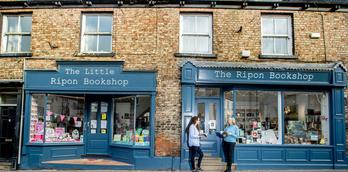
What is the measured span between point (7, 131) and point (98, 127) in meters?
3.34

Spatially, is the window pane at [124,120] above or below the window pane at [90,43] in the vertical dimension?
below

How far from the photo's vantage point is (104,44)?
539 inches

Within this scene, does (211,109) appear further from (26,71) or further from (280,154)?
(26,71)

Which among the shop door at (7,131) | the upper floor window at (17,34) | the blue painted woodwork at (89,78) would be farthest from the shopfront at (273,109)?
the shop door at (7,131)

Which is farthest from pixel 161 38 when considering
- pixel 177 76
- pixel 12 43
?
pixel 12 43

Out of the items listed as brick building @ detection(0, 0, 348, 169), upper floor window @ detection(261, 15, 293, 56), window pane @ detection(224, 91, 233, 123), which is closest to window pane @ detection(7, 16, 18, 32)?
brick building @ detection(0, 0, 348, 169)

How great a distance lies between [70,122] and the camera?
14.0m

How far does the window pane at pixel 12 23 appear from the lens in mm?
13988

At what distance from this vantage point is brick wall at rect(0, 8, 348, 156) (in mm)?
13227

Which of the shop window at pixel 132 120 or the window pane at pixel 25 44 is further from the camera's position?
the window pane at pixel 25 44

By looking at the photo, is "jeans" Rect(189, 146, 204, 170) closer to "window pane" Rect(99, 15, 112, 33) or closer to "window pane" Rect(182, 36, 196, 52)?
"window pane" Rect(182, 36, 196, 52)

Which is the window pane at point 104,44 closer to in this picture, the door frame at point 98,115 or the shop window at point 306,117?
the door frame at point 98,115

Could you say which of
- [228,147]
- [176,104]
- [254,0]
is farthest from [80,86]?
[254,0]

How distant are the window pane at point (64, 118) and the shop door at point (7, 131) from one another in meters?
1.29
